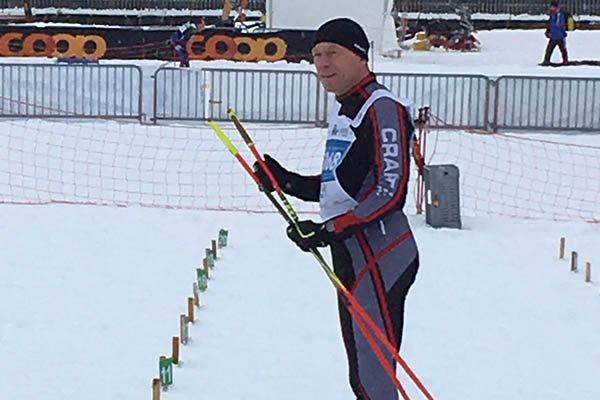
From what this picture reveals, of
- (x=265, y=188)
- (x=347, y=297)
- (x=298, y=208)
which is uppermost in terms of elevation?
(x=265, y=188)

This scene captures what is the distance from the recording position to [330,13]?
99.9 ft

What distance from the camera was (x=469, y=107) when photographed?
19969 millimetres

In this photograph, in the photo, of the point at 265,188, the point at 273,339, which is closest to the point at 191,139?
the point at 273,339

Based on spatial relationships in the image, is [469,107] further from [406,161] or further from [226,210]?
[406,161]

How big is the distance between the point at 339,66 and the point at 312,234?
0.68m

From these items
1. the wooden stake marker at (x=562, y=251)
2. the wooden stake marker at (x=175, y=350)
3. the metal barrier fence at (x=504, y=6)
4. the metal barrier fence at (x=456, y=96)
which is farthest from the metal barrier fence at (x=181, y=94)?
the metal barrier fence at (x=504, y=6)

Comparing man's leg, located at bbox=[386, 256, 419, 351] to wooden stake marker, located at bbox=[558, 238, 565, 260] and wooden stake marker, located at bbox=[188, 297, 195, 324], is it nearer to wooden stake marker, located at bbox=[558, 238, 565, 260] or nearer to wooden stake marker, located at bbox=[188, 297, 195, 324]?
wooden stake marker, located at bbox=[188, 297, 195, 324]

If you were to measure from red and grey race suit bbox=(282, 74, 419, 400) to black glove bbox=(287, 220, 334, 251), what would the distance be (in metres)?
0.04

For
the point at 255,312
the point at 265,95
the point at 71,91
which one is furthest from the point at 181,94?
the point at 255,312

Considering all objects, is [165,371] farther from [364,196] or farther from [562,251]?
[562,251]

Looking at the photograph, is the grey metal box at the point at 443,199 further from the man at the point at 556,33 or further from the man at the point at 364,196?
the man at the point at 556,33

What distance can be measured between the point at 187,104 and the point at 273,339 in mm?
12267

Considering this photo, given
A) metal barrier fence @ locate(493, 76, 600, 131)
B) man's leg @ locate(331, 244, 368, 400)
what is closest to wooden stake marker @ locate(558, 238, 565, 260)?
man's leg @ locate(331, 244, 368, 400)

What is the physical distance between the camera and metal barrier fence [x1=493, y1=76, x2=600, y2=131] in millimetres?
19797
